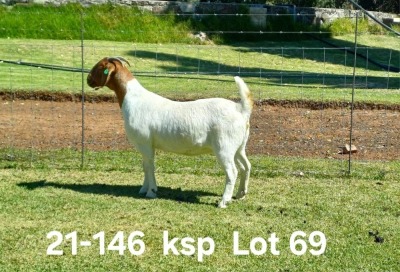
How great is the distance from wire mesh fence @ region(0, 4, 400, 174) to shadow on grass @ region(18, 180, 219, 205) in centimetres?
113

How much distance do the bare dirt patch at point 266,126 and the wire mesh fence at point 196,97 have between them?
17mm

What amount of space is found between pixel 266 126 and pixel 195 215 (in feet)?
18.9

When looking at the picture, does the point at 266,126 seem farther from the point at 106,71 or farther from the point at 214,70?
the point at 214,70

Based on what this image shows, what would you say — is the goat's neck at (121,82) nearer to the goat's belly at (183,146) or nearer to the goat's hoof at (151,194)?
the goat's belly at (183,146)

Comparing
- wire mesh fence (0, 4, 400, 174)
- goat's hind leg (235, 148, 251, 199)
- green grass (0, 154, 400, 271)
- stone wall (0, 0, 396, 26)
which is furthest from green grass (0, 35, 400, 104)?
goat's hind leg (235, 148, 251, 199)

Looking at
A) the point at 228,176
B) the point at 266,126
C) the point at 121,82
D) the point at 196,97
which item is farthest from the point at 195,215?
the point at 196,97

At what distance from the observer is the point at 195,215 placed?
9.36 meters

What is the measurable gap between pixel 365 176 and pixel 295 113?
4.85 m

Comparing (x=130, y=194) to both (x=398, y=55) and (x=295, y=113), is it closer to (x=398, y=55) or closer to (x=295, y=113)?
(x=295, y=113)

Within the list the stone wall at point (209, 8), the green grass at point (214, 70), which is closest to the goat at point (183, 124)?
the green grass at point (214, 70)

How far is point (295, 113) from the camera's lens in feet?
53.6

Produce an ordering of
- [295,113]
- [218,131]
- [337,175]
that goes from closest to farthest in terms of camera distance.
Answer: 1. [218,131]
2. [337,175]
3. [295,113]

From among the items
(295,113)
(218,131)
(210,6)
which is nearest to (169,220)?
(218,131)

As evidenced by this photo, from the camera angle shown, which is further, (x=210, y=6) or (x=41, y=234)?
(x=210, y=6)
